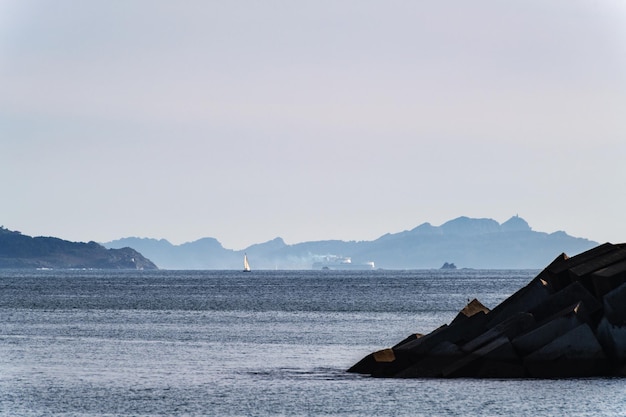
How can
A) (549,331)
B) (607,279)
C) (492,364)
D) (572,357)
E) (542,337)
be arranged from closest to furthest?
(572,357), (549,331), (542,337), (492,364), (607,279)

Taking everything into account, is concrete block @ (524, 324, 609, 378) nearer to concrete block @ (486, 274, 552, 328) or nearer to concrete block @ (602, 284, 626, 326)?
concrete block @ (602, 284, 626, 326)

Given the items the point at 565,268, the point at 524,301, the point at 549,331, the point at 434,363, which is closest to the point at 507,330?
the point at 549,331

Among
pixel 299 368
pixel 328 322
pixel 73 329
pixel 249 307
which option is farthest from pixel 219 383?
pixel 249 307

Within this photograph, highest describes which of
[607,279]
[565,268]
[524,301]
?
[565,268]

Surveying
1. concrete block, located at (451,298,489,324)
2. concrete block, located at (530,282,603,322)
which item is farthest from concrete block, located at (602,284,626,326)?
concrete block, located at (451,298,489,324)

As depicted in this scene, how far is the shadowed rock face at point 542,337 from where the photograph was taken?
1511 inches

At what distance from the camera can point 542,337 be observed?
38656 mm

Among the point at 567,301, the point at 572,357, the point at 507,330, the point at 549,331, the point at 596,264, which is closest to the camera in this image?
the point at 572,357

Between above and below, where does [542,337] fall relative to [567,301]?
below

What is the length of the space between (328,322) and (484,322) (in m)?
29.9

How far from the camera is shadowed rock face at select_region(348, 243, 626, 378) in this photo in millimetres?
38375

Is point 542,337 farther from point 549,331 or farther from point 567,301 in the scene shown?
point 567,301

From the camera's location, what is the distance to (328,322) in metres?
73.9

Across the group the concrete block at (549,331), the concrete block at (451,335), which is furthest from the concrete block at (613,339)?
the concrete block at (451,335)
